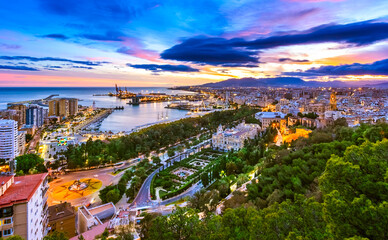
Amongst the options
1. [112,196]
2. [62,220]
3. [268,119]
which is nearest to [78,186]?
[112,196]

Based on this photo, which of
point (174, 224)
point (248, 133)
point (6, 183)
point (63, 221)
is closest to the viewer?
point (174, 224)

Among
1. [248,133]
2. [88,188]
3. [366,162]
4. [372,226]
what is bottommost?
[88,188]

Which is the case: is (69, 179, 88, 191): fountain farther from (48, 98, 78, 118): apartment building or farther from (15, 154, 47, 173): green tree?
(48, 98, 78, 118): apartment building

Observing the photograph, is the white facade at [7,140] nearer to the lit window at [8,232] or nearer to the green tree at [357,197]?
the lit window at [8,232]

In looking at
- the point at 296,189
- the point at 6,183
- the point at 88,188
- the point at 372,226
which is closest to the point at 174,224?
the point at 372,226

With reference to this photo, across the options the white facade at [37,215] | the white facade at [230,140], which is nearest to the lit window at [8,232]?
the white facade at [37,215]

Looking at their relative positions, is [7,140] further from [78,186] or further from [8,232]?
[8,232]

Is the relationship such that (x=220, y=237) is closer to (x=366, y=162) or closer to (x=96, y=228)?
(x=366, y=162)
